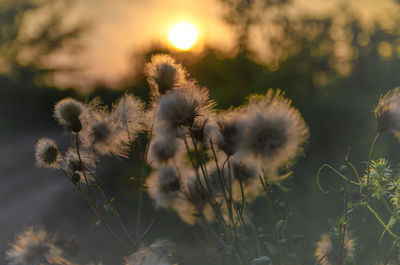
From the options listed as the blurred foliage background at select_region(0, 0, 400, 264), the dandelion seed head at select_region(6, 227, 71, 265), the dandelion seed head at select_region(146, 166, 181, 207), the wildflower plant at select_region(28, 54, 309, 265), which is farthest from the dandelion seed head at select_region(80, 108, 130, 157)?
the dandelion seed head at select_region(6, 227, 71, 265)

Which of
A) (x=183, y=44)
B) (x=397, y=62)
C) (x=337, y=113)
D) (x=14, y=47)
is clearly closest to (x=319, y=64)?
(x=397, y=62)

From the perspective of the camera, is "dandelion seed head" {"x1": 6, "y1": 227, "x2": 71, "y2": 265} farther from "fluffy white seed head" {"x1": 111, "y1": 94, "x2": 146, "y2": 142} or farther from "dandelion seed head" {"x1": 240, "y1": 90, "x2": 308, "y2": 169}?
"dandelion seed head" {"x1": 240, "y1": 90, "x2": 308, "y2": 169}

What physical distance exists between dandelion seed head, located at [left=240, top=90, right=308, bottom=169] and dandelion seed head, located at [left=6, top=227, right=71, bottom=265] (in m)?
1.10

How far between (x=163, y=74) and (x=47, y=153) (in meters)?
0.63

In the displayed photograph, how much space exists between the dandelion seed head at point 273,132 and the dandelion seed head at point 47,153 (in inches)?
33.3

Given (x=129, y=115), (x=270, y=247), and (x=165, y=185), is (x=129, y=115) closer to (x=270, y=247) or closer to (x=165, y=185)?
(x=165, y=185)

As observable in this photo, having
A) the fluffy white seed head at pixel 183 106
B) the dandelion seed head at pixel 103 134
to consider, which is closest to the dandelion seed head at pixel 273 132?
the fluffy white seed head at pixel 183 106

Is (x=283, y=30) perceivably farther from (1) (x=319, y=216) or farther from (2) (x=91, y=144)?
(2) (x=91, y=144)

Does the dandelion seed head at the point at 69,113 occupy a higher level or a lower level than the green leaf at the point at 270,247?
higher

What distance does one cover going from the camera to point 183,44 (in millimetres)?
2861

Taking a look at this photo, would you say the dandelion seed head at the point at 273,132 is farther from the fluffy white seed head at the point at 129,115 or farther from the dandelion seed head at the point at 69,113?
the dandelion seed head at the point at 69,113

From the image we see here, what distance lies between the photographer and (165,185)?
2.06m

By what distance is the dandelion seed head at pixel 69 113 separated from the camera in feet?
5.69

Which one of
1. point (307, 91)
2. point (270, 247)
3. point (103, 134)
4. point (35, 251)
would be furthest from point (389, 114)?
point (307, 91)
